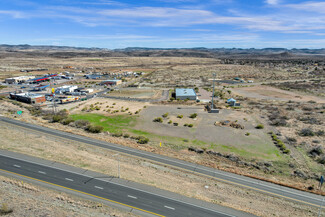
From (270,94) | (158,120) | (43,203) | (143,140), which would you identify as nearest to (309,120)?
(270,94)

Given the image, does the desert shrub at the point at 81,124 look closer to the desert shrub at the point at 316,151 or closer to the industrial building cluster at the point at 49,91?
the industrial building cluster at the point at 49,91

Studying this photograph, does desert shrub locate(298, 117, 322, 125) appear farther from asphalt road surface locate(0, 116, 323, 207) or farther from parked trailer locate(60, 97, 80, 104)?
parked trailer locate(60, 97, 80, 104)

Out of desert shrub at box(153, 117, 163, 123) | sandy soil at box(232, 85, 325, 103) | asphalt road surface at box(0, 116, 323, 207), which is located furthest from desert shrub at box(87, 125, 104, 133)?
sandy soil at box(232, 85, 325, 103)

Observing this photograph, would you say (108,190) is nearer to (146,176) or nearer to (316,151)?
(146,176)

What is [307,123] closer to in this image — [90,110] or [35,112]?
[90,110]

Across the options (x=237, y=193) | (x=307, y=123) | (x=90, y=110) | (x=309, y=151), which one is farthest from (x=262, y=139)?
(x=90, y=110)

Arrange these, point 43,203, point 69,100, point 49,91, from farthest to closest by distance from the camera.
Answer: point 49,91 → point 69,100 → point 43,203
